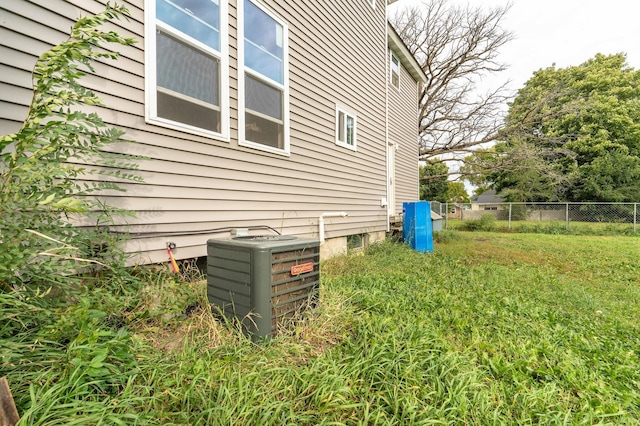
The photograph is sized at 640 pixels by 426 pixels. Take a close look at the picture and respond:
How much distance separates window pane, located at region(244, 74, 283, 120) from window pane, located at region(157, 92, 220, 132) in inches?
22.2

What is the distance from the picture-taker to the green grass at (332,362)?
1.25 m

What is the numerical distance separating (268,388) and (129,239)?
64.0 inches

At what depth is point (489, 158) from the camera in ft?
51.5

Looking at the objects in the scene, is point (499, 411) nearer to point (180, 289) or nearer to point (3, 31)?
point (180, 289)

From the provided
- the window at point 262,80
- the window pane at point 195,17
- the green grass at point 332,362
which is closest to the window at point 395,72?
the window at point 262,80

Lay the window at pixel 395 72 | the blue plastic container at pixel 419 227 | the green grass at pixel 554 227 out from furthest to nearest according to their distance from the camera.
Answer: the green grass at pixel 554 227
the window at pixel 395 72
the blue plastic container at pixel 419 227

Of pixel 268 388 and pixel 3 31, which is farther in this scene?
pixel 3 31

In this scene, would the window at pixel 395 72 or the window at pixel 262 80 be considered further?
the window at pixel 395 72

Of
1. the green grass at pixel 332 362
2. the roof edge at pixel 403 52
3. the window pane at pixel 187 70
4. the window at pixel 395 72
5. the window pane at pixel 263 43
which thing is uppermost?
the roof edge at pixel 403 52

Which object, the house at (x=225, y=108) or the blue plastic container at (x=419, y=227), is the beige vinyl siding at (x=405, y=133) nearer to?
the blue plastic container at (x=419, y=227)

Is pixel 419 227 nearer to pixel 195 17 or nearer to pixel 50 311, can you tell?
pixel 195 17

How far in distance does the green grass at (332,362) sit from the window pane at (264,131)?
6.23ft

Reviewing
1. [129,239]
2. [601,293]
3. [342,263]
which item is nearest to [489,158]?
[601,293]

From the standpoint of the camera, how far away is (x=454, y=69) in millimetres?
15312
